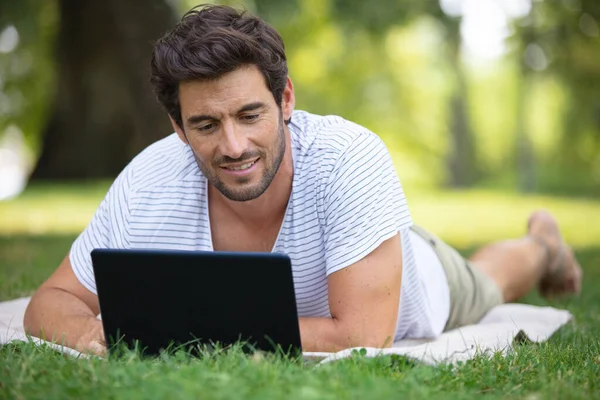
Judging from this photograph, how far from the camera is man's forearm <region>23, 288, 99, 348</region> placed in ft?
10.5

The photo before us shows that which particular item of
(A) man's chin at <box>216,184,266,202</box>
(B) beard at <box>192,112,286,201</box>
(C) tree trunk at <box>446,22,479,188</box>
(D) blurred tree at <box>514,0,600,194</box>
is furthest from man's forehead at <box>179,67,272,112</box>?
(C) tree trunk at <box>446,22,479,188</box>

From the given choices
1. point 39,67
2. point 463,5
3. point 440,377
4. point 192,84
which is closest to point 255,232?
point 192,84

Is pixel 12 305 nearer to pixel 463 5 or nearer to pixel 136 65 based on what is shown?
pixel 136 65

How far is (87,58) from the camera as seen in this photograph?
13.5 meters

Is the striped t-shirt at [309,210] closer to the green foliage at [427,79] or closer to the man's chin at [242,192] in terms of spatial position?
the man's chin at [242,192]

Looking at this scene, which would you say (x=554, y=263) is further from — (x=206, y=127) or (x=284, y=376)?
(x=284, y=376)

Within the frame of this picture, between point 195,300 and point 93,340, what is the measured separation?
23.6 inches

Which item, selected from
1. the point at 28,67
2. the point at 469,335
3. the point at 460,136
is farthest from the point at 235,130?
the point at 460,136

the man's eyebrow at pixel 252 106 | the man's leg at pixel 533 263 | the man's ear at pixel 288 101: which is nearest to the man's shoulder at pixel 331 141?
the man's ear at pixel 288 101

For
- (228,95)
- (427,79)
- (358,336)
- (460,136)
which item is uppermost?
(427,79)

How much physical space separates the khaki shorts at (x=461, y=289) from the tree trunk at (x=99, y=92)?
304 inches

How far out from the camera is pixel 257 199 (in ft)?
11.3

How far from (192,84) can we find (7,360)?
1.22 m

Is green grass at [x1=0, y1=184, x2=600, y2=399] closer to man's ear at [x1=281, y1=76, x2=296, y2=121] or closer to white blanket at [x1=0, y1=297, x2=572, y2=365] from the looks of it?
white blanket at [x1=0, y1=297, x2=572, y2=365]
